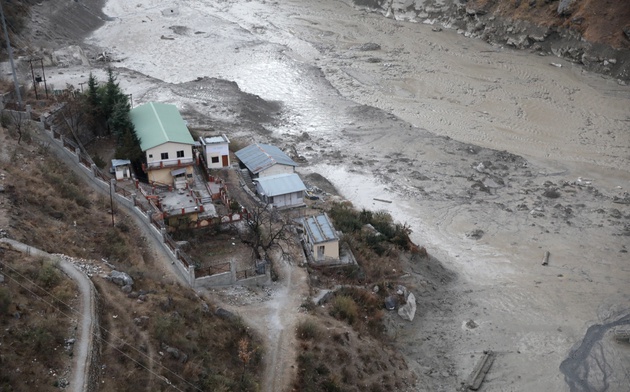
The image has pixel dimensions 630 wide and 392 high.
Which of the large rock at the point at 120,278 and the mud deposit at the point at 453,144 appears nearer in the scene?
the large rock at the point at 120,278

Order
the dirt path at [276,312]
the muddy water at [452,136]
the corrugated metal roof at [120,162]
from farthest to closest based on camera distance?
the corrugated metal roof at [120,162]
the muddy water at [452,136]
the dirt path at [276,312]

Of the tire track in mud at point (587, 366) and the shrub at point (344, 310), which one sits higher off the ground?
the shrub at point (344, 310)

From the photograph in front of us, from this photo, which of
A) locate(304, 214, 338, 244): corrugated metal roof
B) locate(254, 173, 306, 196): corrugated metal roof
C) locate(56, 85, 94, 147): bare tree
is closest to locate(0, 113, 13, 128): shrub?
locate(56, 85, 94, 147): bare tree

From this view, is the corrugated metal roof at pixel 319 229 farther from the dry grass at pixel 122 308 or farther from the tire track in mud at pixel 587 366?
the tire track in mud at pixel 587 366

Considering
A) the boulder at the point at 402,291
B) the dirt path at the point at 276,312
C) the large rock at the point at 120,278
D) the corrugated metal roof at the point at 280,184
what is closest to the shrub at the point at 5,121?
the corrugated metal roof at the point at 280,184

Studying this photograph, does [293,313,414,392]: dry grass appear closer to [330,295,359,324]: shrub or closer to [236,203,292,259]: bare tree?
[330,295,359,324]: shrub

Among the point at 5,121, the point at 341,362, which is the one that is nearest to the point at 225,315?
the point at 341,362

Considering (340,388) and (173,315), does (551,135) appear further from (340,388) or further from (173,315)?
(173,315)
